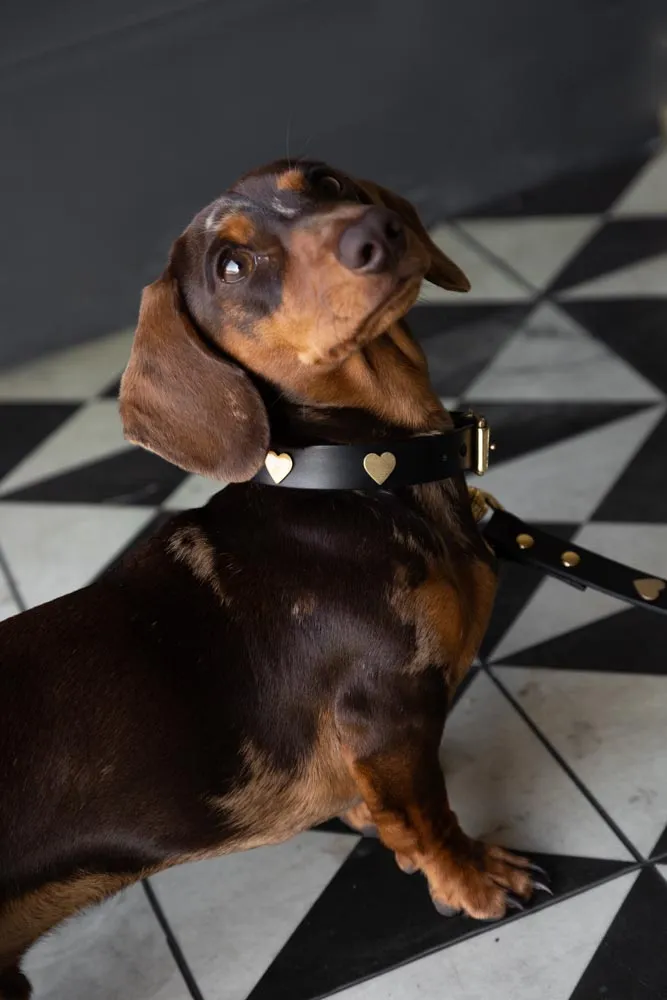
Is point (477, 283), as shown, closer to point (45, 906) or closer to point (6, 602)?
point (6, 602)

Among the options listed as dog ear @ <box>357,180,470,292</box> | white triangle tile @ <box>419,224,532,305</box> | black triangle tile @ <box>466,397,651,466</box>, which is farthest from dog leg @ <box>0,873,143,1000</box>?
white triangle tile @ <box>419,224,532,305</box>

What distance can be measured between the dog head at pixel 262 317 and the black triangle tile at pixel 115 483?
131cm

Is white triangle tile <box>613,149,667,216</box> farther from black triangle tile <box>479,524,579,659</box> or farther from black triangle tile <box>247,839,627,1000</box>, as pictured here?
black triangle tile <box>247,839,627,1000</box>

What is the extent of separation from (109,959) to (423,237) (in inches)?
45.1

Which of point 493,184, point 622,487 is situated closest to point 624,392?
point 622,487

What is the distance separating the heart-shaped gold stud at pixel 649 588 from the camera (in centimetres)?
183

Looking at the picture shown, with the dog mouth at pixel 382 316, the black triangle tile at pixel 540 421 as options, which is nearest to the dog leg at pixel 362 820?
the dog mouth at pixel 382 316

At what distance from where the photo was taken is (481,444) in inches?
69.2

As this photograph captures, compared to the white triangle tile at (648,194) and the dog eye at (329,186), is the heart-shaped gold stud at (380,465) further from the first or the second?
the white triangle tile at (648,194)

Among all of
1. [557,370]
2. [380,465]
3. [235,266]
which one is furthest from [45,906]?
[557,370]

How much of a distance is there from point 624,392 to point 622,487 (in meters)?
0.39

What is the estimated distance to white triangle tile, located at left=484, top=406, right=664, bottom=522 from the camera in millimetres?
2584

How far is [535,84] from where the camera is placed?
3.99 meters

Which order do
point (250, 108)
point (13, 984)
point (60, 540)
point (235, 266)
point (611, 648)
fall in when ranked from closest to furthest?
point (235, 266) → point (13, 984) → point (611, 648) → point (60, 540) → point (250, 108)
